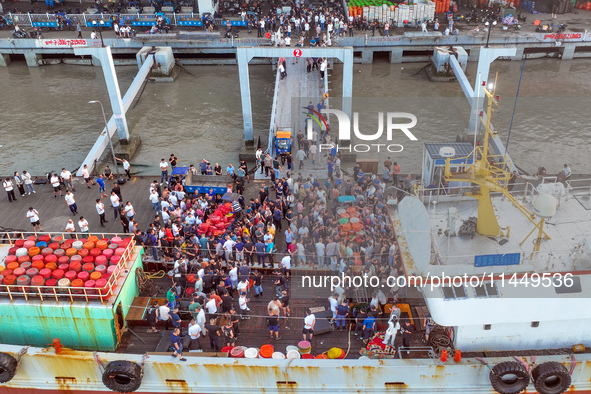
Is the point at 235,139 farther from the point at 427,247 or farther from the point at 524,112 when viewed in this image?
the point at 427,247

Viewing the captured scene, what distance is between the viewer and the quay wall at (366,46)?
4541 cm

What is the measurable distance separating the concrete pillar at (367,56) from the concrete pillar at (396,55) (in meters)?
1.86

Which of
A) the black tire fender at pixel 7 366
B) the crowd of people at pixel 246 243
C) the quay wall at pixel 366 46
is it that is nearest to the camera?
the black tire fender at pixel 7 366

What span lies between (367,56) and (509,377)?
1479 inches

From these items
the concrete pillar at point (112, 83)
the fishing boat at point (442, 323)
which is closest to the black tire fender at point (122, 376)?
the fishing boat at point (442, 323)

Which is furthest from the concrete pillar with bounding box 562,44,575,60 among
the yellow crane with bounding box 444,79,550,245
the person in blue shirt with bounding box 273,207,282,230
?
the yellow crane with bounding box 444,79,550,245

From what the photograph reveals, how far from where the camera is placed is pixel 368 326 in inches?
606

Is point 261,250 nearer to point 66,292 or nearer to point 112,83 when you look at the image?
point 66,292

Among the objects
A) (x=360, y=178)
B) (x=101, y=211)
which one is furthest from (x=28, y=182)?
(x=360, y=178)

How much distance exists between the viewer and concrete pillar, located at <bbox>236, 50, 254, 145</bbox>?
102 feet

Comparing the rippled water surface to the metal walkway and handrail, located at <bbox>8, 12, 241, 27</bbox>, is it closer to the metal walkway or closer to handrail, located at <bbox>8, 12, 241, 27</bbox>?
the metal walkway

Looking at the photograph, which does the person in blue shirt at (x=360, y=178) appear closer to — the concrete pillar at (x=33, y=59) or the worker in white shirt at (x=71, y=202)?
the worker in white shirt at (x=71, y=202)

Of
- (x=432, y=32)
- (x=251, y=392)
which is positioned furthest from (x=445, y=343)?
(x=432, y=32)

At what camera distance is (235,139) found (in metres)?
35.6
